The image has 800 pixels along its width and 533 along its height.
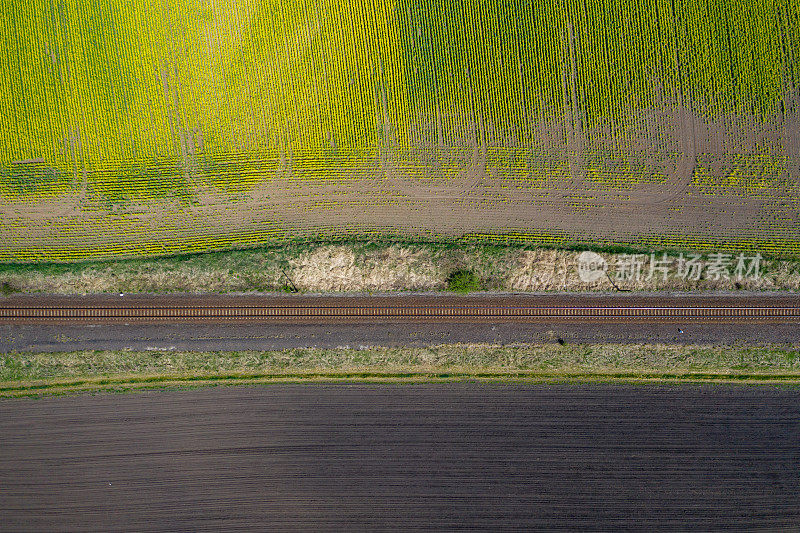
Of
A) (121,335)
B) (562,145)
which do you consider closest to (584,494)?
(562,145)

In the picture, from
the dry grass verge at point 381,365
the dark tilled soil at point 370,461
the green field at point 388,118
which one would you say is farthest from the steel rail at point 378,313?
the dark tilled soil at point 370,461

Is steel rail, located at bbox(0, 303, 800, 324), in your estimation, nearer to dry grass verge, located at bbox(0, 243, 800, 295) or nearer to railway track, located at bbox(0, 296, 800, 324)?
railway track, located at bbox(0, 296, 800, 324)

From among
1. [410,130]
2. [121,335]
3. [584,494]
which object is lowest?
[584,494]

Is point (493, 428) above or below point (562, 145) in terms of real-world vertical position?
below

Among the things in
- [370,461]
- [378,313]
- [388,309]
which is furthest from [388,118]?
[370,461]

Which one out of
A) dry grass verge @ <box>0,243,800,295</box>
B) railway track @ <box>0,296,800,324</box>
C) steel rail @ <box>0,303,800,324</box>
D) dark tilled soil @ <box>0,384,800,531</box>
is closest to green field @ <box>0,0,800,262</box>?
dry grass verge @ <box>0,243,800,295</box>

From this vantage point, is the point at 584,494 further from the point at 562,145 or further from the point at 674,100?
the point at 674,100
